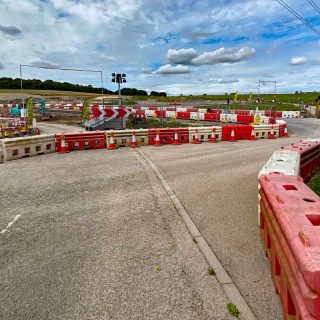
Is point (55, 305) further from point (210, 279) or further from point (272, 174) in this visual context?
point (272, 174)

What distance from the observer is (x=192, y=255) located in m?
4.89

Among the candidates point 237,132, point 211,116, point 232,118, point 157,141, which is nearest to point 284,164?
point 157,141

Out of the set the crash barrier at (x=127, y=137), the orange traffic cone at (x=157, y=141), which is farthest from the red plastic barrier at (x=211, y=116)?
the crash barrier at (x=127, y=137)

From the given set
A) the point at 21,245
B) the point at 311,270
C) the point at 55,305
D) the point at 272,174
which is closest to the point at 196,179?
the point at 272,174

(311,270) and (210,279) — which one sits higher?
(311,270)

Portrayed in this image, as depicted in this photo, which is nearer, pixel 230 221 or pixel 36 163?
pixel 230 221

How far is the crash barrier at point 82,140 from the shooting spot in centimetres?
1575

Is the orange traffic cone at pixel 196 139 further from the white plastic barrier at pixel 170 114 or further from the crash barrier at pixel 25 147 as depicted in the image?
the white plastic barrier at pixel 170 114

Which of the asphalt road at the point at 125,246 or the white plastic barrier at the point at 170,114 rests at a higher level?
the white plastic barrier at the point at 170,114

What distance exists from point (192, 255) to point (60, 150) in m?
12.0

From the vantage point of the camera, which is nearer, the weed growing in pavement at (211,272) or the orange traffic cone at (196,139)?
the weed growing in pavement at (211,272)

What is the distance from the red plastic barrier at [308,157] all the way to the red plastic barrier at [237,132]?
29.9 feet

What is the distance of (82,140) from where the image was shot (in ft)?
53.4

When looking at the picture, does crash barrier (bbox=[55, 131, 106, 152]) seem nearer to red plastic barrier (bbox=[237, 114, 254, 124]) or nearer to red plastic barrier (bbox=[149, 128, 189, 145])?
red plastic barrier (bbox=[149, 128, 189, 145])
